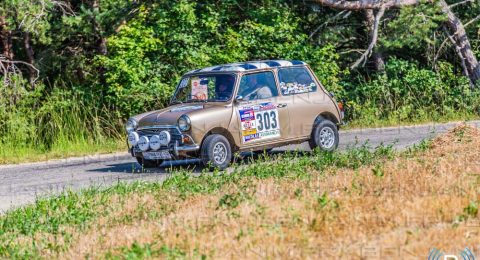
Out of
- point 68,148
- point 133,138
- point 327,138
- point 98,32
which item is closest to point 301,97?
point 327,138

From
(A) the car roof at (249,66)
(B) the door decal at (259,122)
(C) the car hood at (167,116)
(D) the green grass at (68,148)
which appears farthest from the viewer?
(D) the green grass at (68,148)

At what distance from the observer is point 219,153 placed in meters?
13.7

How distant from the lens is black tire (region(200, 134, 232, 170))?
531 inches

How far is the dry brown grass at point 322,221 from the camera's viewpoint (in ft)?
23.3

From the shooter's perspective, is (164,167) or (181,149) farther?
(164,167)

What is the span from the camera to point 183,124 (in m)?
13.5

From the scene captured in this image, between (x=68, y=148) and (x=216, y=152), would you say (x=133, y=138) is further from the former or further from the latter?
(x=68, y=148)

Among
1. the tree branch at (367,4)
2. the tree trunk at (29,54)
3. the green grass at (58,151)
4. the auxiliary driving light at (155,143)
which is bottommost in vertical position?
the green grass at (58,151)

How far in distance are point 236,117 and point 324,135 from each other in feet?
6.74

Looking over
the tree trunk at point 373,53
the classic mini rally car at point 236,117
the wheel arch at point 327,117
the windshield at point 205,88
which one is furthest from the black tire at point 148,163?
the tree trunk at point 373,53

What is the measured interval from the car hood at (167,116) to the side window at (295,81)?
148 centimetres

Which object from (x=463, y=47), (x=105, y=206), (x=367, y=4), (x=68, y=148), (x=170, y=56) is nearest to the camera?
Result: (x=105, y=206)

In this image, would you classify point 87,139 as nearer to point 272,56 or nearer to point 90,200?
point 272,56

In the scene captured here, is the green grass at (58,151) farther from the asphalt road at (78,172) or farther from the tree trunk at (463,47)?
the tree trunk at (463,47)
